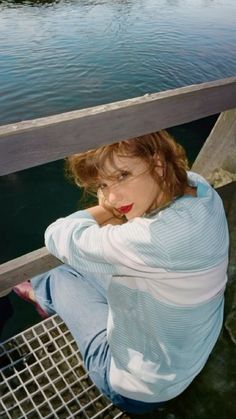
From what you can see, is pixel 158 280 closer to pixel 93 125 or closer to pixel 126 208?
pixel 126 208

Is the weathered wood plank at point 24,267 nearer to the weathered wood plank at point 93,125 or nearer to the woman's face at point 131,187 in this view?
the woman's face at point 131,187

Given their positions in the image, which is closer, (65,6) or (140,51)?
(140,51)

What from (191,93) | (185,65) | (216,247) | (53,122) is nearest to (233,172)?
(191,93)

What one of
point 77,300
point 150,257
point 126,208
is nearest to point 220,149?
point 126,208

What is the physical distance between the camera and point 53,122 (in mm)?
1141

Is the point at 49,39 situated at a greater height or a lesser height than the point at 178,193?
lesser

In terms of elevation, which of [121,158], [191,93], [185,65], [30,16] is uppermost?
[191,93]

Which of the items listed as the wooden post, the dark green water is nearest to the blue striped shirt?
the wooden post

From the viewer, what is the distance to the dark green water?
11736 mm

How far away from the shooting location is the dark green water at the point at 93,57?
11.7 meters

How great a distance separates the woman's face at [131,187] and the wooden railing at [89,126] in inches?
4.6

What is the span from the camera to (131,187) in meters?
1.42

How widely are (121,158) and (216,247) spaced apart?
1.69 feet

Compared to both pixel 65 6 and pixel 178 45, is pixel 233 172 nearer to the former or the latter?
pixel 178 45
